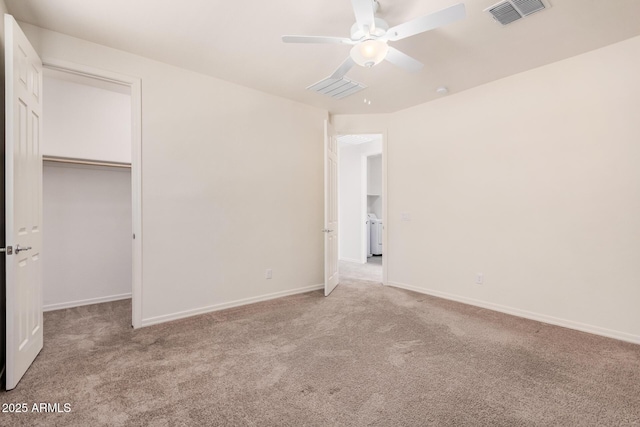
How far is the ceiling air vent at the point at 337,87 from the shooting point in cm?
326

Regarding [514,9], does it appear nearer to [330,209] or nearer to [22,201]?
[330,209]

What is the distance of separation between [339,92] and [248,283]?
2539 mm

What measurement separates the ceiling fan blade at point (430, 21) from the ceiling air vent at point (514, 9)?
2.10 ft

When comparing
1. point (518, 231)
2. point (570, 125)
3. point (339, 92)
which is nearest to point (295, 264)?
point (339, 92)

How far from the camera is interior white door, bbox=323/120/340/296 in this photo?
12.5ft

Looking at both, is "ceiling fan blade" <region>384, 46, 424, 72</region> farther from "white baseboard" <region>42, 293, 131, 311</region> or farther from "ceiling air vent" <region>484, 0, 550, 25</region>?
"white baseboard" <region>42, 293, 131, 311</region>

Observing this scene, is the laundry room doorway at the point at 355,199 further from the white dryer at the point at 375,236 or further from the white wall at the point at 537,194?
the white wall at the point at 537,194

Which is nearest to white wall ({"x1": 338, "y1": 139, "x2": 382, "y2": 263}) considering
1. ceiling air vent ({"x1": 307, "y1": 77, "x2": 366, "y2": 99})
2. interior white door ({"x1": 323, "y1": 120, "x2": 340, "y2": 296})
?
interior white door ({"x1": 323, "y1": 120, "x2": 340, "y2": 296})

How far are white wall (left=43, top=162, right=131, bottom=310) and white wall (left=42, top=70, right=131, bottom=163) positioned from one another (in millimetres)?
223

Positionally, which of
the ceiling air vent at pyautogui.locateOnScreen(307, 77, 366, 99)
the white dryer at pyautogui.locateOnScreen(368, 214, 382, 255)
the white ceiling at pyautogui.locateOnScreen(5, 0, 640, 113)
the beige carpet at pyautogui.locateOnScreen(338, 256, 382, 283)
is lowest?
the beige carpet at pyautogui.locateOnScreen(338, 256, 382, 283)

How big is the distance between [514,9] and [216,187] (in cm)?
303

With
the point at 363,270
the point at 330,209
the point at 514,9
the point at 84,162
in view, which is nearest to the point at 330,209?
the point at 330,209

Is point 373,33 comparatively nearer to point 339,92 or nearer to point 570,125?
point 339,92

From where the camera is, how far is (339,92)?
3598mm
